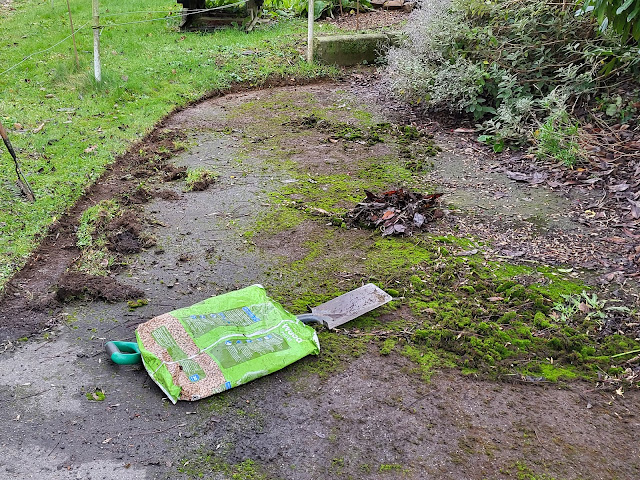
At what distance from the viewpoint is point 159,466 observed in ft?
7.36

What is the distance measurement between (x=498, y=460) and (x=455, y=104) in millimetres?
4741

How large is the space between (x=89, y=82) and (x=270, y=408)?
6033mm

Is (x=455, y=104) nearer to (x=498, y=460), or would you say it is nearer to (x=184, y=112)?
(x=184, y=112)

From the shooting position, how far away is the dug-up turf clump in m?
4.10

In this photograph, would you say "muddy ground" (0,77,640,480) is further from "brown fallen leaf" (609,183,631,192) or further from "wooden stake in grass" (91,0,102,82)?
"wooden stake in grass" (91,0,102,82)

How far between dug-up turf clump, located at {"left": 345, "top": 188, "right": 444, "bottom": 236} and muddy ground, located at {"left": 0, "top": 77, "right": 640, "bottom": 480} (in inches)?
10.5

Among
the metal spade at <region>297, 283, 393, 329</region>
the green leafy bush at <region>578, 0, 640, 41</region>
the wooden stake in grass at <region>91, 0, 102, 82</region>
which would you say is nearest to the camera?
the metal spade at <region>297, 283, 393, 329</region>

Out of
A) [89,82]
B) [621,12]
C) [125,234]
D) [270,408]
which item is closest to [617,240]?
[621,12]

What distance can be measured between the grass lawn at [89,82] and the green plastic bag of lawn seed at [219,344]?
4.25 ft

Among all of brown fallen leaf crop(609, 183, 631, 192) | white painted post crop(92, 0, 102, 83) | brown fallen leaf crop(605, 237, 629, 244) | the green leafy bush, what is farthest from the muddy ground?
white painted post crop(92, 0, 102, 83)

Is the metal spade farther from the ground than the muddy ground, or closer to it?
farther from the ground

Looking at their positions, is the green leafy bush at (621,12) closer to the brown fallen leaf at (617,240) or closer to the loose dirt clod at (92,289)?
the brown fallen leaf at (617,240)

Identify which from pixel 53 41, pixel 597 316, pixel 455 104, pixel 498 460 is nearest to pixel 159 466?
pixel 498 460

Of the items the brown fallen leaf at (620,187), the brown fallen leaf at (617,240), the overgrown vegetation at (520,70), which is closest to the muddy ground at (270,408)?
the brown fallen leaf at (617,240)
